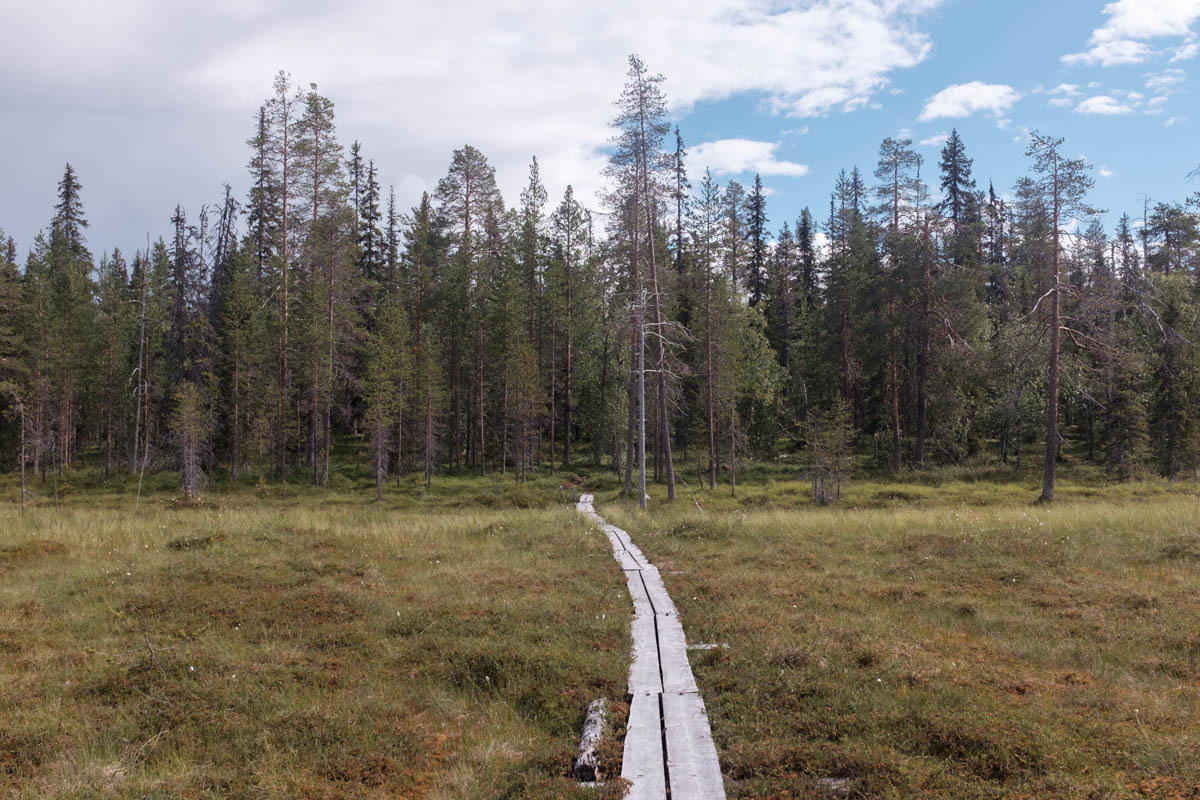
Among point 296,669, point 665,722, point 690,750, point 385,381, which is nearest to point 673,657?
point 665,722

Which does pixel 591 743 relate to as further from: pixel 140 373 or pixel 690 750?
pixel 140 373

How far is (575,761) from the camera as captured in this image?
6.48m

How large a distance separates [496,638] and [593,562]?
6047 millimetres

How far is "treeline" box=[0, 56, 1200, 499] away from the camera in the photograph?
113 feet

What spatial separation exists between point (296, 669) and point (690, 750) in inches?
225

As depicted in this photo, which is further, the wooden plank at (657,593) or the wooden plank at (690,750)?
the wooden plank at (657,593)

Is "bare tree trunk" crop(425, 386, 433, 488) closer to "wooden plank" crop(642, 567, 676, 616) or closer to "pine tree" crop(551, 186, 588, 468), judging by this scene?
"pine tree" crop(551, 186, 588, 468)

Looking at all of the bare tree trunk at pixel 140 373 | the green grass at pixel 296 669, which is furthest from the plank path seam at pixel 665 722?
the bare tree trunk at pixel 140 373

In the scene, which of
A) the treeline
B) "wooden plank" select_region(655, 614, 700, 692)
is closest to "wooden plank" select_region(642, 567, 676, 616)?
"wooden plank" select_region(655, 614, 700, 692)

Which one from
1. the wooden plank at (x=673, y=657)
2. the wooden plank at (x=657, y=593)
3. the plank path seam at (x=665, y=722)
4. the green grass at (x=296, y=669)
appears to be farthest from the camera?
the wooden plank at (x=657, y=593)

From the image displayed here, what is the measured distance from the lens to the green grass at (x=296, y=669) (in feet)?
22.0

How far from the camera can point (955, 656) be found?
30.8ft

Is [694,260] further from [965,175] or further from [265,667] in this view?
[265,667]

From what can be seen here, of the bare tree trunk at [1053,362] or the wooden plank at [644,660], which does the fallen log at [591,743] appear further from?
the bare tree trunk at [1053,362]
